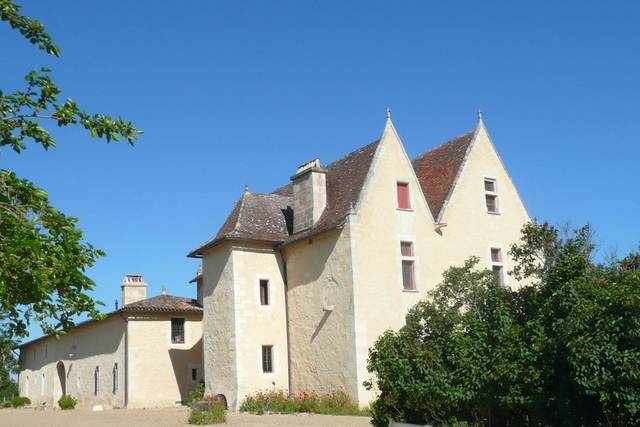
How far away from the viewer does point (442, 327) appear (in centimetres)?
1730

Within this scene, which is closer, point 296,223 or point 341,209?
point 341,209

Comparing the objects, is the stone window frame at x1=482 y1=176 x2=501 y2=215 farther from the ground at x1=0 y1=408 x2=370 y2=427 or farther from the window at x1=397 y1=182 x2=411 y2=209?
the ground at x1=0 y1=408 x2=370 y2=427

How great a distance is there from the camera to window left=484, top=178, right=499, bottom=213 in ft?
94.2

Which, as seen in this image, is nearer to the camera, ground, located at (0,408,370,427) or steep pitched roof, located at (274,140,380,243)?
ground, located at (0,408,370,427)

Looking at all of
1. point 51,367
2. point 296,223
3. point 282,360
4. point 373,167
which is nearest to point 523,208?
point 373,167

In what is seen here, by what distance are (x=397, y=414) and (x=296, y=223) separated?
37.5 feet

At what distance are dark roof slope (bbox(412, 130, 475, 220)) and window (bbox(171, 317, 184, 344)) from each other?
42.0 ft

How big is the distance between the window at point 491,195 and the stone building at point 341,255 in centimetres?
5

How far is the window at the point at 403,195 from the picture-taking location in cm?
2617

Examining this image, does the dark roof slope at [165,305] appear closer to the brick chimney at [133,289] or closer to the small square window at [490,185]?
the brick chimney at [133,289]

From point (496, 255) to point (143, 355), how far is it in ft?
52.1

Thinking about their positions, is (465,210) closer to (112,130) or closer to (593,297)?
(593,297)

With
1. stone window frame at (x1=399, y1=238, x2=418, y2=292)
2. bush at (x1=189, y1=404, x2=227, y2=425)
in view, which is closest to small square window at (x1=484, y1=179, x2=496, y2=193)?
stone window frame at (x1=399, y1=238, x2=418, y2=292)

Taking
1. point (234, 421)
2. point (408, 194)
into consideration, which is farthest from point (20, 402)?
point (408, 194)
